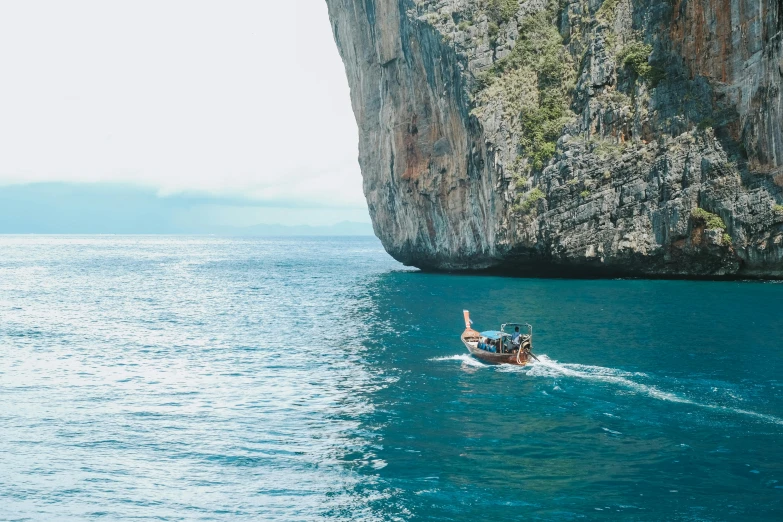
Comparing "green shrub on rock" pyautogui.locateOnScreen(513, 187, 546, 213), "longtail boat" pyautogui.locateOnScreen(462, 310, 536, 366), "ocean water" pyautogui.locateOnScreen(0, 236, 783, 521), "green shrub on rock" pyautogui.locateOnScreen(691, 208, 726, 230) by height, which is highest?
"green shrub on rock" pyautogui.locateOnScreen(513, 187, 546, 213)

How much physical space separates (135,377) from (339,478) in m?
17.1

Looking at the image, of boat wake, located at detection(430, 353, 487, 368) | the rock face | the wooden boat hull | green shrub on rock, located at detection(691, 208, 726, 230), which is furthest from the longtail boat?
the rock face

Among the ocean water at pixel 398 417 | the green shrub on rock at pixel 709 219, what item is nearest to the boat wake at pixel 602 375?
the ocean water at pixel 398 417

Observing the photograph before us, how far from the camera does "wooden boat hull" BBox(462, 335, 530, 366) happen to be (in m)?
34.3

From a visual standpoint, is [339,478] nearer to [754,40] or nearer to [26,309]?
[26,309]

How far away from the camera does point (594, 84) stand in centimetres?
6856

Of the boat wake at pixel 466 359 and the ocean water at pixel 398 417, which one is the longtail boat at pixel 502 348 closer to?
the boat wake at pixel 466 359

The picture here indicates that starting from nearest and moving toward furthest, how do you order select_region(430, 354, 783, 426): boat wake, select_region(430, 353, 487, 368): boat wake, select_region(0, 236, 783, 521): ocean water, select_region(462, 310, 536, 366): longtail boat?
select_region(0, 236, 783, 521): ocean water
select_region(430, 354, 783, 426): boat wake
select_region(462, 310, 536, 366): longtail boat
select_region(430, 353, 487, 368): boat wake

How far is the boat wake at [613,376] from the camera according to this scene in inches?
1007

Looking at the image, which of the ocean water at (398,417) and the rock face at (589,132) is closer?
the ocean water at (398,417)

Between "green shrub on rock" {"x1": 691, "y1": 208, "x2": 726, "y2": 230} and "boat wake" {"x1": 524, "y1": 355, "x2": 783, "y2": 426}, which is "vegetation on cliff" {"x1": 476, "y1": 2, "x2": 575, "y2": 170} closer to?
"green shrub on rock" {"x1": 691, "y1": 208, "x2": 726, "y2": 230}

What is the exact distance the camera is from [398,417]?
85.5 ft

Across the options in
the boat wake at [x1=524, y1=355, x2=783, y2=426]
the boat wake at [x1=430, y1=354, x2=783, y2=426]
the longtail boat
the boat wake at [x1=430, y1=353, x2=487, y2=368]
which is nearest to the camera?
the boat wake at [x1=524, y1=355, x2=783, y2=426]

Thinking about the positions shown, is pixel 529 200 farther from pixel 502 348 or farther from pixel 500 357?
pixel 500 357
